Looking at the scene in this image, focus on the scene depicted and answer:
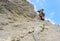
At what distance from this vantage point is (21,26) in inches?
689

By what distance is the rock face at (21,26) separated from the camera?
14992 mm

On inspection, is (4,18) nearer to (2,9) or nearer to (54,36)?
(2,9)

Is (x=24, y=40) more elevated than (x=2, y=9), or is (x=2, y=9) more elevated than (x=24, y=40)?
(x=2, y=9)

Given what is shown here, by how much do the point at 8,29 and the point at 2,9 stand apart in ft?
12.4

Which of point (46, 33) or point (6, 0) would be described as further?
point (6, 0)

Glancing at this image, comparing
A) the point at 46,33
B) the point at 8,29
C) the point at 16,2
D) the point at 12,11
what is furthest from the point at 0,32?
the point at 16,2

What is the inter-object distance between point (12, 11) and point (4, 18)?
7.78 ft

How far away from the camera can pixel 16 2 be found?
21969 mm

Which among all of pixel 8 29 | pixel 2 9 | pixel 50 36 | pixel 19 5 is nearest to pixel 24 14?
pixel 19 5

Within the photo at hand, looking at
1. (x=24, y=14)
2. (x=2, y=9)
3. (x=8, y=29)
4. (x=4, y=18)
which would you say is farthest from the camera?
(x=24, y=14)

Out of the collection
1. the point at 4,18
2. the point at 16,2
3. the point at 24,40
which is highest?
the point at 16,2

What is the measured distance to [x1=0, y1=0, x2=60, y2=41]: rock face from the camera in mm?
14992

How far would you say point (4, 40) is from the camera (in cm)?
1404

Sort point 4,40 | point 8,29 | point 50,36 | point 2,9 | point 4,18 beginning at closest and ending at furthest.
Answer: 1. point 4,40
2. point 50,36
3. point 8,29
4. point 4,18
5. point 2,9
